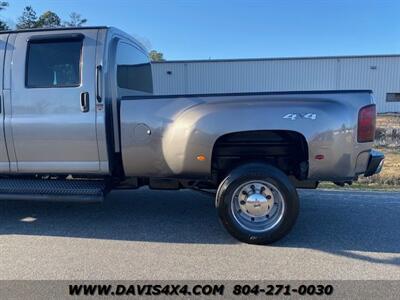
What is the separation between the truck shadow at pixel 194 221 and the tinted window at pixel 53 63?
1.77 metres

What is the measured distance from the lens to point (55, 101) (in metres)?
4.45

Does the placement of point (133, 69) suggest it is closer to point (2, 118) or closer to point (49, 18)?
point (2, 118)

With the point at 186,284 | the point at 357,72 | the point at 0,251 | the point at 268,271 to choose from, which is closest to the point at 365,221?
the point at 268,271

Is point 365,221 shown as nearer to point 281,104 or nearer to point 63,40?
point 281,104

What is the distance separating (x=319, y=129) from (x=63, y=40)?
3086 mm

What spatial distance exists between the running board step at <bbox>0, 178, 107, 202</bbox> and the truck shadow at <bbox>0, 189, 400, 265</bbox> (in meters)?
0.45

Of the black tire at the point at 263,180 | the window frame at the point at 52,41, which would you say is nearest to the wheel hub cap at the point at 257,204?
the black tire at the point at 263,180

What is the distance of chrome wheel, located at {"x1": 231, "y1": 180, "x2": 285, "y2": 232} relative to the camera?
4.16 metres

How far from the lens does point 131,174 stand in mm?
4484

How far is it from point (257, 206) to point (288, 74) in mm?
36711

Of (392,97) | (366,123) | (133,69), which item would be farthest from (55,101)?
(392,97)

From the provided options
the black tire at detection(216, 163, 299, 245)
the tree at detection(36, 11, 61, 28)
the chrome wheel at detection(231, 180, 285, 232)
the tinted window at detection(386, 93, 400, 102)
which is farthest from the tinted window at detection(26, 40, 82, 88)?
the tree at detection(36, 11, 61, 28)

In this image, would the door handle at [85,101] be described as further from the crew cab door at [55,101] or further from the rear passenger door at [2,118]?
the rear passenger door at [2,118]

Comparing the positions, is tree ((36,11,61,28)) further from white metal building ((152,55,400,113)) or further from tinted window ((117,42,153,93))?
tinted window ((117,42,153,93))
